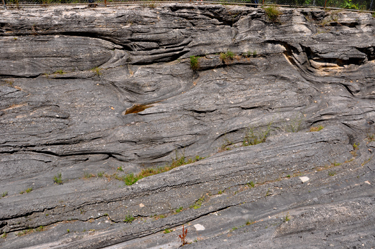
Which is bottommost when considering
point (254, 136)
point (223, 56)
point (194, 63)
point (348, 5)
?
point (254, 136)

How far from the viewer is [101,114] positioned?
7246 mm

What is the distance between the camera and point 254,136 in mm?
7176

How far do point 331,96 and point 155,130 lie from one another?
18.6ft

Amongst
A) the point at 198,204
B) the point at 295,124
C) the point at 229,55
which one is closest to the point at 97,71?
the point at 229,55

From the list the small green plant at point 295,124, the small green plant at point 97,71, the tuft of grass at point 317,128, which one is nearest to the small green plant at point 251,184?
the small green plant at point 295,124

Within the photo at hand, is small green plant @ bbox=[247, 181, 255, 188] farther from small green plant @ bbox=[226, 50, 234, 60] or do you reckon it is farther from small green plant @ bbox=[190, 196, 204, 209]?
small green plant @ bbox=[226, 50, 234, 60]

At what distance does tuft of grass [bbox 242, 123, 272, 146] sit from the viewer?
7048mm

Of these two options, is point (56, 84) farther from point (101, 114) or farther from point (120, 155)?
point (120, 155)

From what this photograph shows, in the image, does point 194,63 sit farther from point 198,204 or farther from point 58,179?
point 58,179

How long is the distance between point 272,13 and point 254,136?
194 inches

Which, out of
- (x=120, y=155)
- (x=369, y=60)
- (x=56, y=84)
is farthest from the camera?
(x=369, y=60)

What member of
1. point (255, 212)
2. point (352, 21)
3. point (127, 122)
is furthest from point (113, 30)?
point (352, 21)

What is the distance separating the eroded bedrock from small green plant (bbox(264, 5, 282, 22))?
0.48 ft

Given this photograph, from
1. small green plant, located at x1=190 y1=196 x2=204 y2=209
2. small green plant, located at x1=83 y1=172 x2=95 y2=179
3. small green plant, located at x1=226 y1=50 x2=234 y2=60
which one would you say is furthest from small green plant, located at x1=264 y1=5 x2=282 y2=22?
small green plant, located at x1=83 y1=172 x2=95 y2=179
